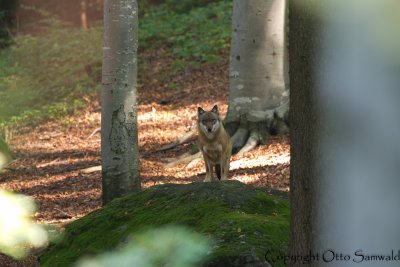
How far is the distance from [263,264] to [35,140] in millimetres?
12492

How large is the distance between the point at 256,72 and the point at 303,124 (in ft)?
28.9

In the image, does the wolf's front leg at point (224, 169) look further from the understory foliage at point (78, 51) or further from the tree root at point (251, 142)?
the understory foliage at point (78, 51)

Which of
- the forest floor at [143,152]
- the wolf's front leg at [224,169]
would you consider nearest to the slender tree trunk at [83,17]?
the forest floor at [143,152]

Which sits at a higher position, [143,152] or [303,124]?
[303,124]

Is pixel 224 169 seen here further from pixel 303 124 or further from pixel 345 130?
pixel 345 130

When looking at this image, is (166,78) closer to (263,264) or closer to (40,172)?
(40,172)

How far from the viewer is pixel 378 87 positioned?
316cm

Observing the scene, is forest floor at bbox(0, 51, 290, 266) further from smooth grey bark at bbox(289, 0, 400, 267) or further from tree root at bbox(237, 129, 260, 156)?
smooth grey bark at bbox(289, 0, 400, 267)

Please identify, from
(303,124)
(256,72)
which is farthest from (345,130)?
(256,72)

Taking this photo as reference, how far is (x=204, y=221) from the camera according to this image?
18.7 feet

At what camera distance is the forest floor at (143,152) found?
35.5 ft

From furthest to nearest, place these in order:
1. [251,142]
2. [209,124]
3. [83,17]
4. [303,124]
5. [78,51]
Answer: [83,17] < [78,51] < [251,142] < [209,124] < [303,124]

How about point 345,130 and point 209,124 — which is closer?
point 345,130

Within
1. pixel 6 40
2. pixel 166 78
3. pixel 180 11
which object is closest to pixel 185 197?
pixel 166 78
